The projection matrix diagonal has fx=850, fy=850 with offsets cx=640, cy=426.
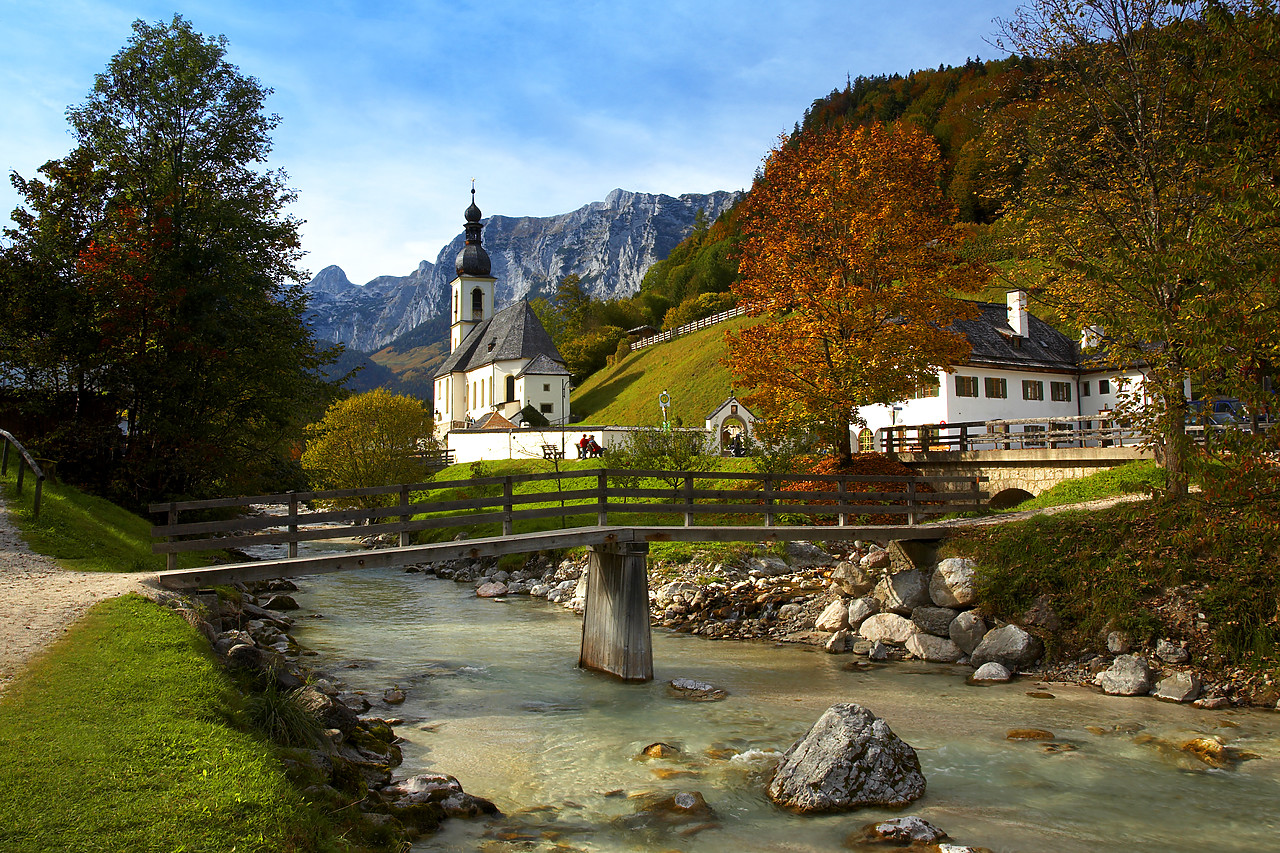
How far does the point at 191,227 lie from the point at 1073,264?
2109cm

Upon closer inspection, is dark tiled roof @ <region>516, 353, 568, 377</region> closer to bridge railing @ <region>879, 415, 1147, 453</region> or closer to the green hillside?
the green hillside

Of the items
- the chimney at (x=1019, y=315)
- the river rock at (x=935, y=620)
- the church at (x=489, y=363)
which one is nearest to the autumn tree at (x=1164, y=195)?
the river rock at (x=935, y=620)

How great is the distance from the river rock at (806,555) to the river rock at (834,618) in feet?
14.8

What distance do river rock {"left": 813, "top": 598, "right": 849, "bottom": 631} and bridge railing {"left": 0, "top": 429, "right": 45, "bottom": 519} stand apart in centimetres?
1486

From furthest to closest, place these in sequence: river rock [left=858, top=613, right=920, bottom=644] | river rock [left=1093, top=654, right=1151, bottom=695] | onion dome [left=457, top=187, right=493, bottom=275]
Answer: onion dome [left=457, top=187, right=493, bottom=275]
river rock [left=858, top=613, right=920, bottom=644]
river rock [left=1093, top=654, right=1151, bottom=695]

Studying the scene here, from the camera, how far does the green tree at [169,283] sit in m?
20.5

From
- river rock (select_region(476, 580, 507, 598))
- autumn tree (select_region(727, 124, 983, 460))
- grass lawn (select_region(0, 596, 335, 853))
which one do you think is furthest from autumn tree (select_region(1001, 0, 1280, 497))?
river rock (select_region(476, 580, 507, 598))

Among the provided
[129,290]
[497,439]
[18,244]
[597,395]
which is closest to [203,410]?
[129,290]

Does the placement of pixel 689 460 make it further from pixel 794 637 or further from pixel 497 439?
pixel 497 439

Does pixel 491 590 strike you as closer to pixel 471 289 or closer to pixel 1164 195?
pixel 1164 195

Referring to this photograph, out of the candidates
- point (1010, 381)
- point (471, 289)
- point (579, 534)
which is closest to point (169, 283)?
point (579, 534)

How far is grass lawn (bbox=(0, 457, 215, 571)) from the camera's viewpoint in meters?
14.8

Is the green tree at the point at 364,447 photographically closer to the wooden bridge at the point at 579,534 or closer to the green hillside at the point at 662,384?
the green hillside at the point at 662,384

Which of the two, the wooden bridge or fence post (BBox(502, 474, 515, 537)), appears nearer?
the wooden bridge
